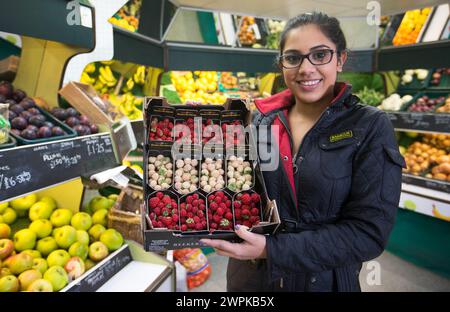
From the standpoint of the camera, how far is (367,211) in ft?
3.61

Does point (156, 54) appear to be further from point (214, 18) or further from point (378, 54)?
point (378, 54)

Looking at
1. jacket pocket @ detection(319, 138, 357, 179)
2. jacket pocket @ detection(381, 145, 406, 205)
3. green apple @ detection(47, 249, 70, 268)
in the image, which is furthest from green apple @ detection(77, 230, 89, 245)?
jacket pocket @ detection(381, 145, 406, 205)

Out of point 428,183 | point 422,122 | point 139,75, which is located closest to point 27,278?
point 139,75

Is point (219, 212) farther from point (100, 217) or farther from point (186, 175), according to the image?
point (100, 217)

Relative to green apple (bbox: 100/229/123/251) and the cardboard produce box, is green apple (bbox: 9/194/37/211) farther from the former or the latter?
the cardboard produce box

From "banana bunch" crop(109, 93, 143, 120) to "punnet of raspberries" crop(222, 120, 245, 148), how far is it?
1982 mm

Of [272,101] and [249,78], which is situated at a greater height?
[249,78]

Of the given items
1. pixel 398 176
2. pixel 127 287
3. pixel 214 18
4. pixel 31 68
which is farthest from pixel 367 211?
pixel 214 18

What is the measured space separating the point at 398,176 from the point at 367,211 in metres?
0.16

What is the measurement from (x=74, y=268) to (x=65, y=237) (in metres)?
0.20

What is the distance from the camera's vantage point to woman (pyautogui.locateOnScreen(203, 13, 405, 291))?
3.60ft

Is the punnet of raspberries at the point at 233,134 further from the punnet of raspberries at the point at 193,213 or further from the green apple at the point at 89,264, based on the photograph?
the green apple at the point at 89,264

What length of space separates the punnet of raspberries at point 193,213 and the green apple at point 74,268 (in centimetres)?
83

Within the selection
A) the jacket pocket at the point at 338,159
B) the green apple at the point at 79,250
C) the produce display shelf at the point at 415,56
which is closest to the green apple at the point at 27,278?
the green apple at the point at 79,250
